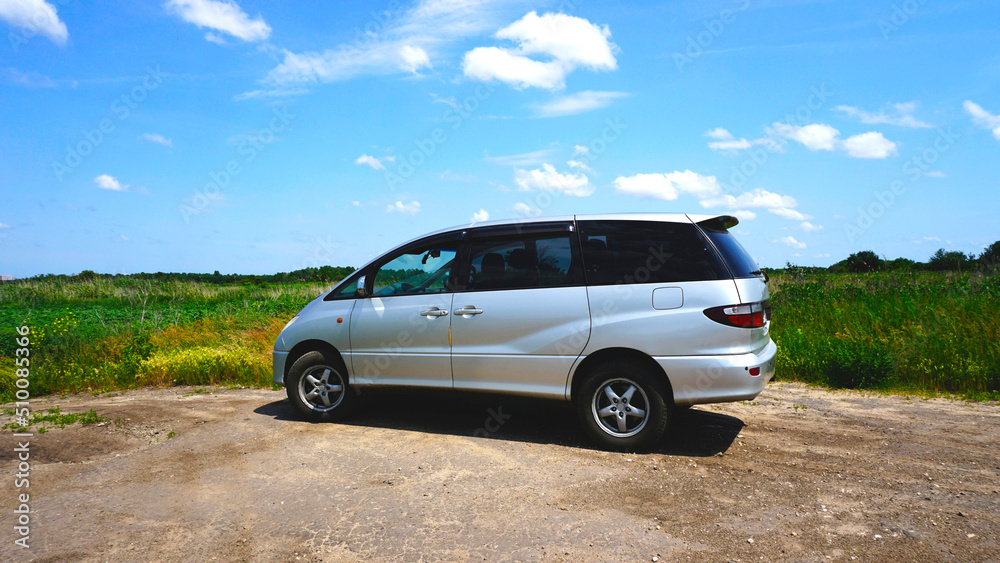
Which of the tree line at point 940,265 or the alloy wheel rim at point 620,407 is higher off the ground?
the tree line at point 940,265

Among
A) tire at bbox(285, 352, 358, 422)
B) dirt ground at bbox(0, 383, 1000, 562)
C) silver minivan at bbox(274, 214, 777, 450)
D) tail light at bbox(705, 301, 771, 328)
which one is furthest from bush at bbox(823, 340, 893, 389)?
tire at bbox(285, 352, 358, 422)

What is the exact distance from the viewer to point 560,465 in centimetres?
475

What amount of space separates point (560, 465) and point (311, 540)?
2067 mm

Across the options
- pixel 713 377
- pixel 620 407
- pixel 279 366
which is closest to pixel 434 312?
pixel 620 407

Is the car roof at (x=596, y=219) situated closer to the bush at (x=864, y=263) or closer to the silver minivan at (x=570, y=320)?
the silver minivan at (x=570, y=320)

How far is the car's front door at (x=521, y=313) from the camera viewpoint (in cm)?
520

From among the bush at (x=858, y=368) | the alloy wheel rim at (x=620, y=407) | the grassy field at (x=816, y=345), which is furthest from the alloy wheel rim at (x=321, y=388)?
the bush at (x=858, y=368)

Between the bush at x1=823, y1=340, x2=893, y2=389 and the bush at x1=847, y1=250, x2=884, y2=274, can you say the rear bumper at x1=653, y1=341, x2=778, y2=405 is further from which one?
the bush at x1=847, y1=250, x2=884, y2=274

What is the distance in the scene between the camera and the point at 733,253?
16.7 feet

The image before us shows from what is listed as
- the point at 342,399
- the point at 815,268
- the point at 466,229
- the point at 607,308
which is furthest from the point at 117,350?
the point at 815,268

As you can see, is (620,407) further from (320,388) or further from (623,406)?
(320,388)

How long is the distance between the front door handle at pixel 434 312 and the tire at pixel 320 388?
1.22 metres

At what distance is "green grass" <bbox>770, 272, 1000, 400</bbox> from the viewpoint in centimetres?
746

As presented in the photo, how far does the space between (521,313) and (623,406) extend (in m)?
1.22
